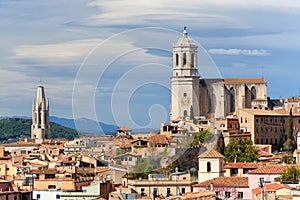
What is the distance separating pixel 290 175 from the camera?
33125 mm

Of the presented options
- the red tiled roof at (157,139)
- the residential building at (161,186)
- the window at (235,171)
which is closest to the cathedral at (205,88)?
the red tiled roof at (157,139)

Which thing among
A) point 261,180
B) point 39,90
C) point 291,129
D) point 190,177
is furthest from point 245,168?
point 39,90

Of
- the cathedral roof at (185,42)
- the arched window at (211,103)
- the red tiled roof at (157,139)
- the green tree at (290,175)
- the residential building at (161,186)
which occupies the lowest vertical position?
the residential building at (161,186)

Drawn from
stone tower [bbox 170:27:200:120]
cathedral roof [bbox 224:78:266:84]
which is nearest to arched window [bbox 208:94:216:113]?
stone tower [bbox 170:27:200:120]

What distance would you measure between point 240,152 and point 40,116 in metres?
55.1

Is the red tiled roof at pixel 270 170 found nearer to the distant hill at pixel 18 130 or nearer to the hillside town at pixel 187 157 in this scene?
the hillside town at pixel 187 157

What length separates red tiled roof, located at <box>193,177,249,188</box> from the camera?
32.9 meters

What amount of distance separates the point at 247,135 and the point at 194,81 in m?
18.4

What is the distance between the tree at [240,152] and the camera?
46069 millimetres

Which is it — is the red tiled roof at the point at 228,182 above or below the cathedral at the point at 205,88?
below

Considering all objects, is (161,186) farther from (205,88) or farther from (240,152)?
(205,88)

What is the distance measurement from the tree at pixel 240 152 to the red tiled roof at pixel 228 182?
10.9 meters

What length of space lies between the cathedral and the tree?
19.5 m

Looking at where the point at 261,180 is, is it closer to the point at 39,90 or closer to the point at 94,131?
the point at 94,131
